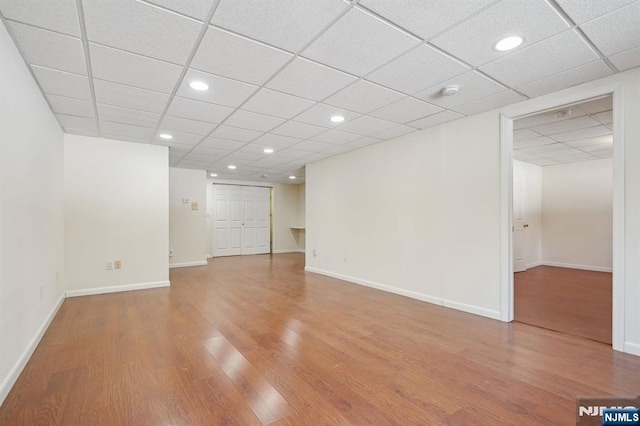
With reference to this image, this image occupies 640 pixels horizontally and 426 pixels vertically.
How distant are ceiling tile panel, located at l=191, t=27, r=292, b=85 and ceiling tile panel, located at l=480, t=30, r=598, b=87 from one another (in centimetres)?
171

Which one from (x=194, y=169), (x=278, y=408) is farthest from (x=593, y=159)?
(x=194, y=169)

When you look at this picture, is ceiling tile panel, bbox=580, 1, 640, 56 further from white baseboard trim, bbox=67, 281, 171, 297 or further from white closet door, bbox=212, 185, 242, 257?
white closet door, bbox=212, 185, 242, 257

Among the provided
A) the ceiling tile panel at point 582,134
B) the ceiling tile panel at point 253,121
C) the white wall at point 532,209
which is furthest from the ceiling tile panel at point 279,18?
the white wall at point 532,209

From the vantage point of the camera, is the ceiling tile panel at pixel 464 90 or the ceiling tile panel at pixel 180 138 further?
the ceiling tile panel at pixel 180 138

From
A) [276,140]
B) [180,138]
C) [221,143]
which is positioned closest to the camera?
[180,138]

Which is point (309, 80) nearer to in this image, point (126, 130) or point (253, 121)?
point (253, 121)

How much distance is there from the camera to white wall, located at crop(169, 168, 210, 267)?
7.02 m

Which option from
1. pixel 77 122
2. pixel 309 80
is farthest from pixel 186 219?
pixel 309 80

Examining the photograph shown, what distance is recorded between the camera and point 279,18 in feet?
5.87

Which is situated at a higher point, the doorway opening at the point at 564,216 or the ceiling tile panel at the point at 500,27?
the ceiling tile panel at the point at 500,27

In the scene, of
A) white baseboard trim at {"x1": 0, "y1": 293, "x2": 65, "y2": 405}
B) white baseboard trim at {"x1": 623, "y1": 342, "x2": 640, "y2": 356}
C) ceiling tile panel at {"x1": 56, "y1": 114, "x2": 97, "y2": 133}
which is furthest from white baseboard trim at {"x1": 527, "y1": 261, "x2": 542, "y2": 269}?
ceiling tile panel at {"x1": 56, "y1": 114, "x2": 97, "y2": 133}

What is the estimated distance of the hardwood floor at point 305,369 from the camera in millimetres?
1721

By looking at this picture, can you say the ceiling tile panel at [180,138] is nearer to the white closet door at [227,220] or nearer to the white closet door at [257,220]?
the white closet door at [227,220]

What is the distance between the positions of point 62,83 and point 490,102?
4120 millimetres
